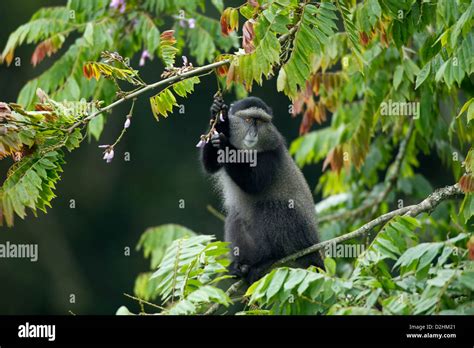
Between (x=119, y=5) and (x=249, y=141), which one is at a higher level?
(x=119, y=5)

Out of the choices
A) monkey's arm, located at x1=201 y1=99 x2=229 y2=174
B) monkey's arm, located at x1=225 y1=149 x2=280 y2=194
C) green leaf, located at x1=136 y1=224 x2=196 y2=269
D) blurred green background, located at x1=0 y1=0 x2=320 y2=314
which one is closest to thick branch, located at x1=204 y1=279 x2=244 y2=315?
monkey's arm, located at x1=225 y1=149 x2=280 y2=194

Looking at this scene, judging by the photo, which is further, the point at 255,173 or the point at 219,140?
the point at 255,173

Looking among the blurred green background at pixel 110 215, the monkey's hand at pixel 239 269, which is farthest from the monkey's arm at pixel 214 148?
the blurred green background at pixel 110 215

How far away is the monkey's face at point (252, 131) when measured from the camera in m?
8.86

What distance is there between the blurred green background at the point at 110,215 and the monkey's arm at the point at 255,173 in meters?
11.5

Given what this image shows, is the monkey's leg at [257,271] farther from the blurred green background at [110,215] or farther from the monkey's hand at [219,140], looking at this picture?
the blurred green background at [110,215]

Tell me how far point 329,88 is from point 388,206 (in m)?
2.27

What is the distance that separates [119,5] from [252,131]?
217 centimetres

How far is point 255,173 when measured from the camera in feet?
29.6

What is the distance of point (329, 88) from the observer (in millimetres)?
9945

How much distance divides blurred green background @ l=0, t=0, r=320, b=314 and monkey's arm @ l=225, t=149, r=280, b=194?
1155 cm

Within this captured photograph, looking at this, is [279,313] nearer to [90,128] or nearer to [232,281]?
[232,281]

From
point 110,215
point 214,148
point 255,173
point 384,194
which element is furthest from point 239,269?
point 110,215

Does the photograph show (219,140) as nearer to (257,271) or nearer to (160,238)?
(257,271)
